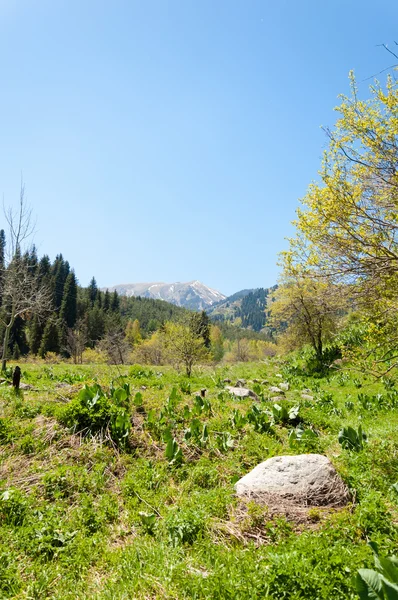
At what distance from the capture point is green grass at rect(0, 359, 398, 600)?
3.08 meters

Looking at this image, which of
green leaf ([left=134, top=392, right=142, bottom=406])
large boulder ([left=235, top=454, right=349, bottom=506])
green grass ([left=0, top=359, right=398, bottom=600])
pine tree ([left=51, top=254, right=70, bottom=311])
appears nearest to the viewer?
green grass ([left=0, top=359, right=398, bottom=600])

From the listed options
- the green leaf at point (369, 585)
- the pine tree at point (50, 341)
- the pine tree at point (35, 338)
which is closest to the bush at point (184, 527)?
the green leaf at point (369, 585)

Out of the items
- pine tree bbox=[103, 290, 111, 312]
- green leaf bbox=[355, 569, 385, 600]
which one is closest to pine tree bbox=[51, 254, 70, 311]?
pine tree bbox=[103, 290, 111, 312]

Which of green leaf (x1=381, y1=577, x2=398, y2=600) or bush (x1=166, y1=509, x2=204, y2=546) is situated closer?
green leaf (x1=381, y1=577, x2=398, y2=600)

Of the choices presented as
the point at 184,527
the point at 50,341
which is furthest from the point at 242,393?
the point at 50,341

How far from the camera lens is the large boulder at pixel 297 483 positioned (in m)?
4.52

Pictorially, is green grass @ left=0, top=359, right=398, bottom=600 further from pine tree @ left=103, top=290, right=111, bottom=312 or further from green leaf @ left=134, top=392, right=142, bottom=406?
pine tree @ left=103, top=290, right=111, bottom=312

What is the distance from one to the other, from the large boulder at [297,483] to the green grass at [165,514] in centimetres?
27

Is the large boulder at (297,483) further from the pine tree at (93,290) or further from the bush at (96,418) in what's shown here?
the pine tree at (93,290)

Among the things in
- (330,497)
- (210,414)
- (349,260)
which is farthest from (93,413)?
(349,260)

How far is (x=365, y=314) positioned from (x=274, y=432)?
350cm

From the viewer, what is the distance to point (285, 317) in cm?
2281

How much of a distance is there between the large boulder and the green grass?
0.90 ft

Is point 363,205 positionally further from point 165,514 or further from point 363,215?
point 165,514
